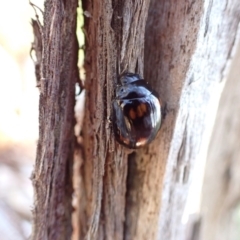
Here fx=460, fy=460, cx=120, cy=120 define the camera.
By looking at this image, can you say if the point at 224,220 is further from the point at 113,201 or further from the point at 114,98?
the point at 114,98

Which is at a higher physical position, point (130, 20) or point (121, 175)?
point (130, 20)

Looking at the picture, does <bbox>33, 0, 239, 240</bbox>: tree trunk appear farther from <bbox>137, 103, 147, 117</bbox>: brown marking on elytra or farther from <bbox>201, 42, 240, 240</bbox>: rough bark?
<bbox>201, 42, 240, 240</bbox>: rough bark

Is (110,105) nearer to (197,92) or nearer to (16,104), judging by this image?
(197,92)

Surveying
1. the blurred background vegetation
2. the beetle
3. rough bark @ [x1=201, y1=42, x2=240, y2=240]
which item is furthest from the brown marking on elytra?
the blurred background vegetation

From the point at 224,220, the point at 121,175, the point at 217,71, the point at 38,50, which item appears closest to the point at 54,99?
the point at 38,50

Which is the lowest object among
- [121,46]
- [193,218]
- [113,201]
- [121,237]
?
Answer: [193,218]

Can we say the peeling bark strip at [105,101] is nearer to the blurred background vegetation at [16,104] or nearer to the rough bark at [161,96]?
the rough bark at [161,96]

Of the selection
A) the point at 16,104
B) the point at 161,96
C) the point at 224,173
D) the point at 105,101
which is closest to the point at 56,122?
the point at 105,101
